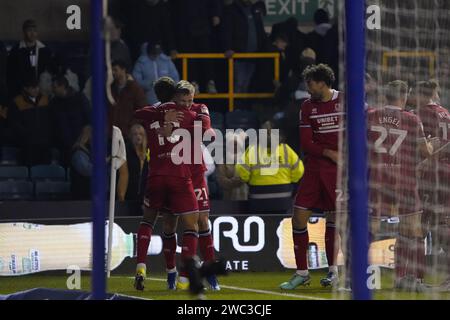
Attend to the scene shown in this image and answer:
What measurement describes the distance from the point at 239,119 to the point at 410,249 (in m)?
5.23

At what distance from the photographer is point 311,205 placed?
13.1m

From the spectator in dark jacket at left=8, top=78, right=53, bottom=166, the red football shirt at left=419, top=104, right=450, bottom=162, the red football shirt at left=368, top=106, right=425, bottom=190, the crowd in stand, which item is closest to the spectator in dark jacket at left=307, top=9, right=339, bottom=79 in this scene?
the crowd in stand

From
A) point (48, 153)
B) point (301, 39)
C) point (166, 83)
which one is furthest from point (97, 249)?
point (301, 39)

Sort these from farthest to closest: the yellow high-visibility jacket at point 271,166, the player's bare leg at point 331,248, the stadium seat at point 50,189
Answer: the stadium seat at point 50,189, the yellow high-visibility jacket at point 271,166, the player's bare leg at point 331,248

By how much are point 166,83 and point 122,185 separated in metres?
3.67

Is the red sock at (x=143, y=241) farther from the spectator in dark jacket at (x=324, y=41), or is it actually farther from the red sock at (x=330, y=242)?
the spectator in dark jacket at (x=324, y=41)

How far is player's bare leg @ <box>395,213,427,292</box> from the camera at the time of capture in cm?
1278

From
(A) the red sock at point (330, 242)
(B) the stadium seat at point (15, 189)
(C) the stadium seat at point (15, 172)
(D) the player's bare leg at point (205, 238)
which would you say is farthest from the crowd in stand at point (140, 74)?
(A) the red sock at point (330, 242)

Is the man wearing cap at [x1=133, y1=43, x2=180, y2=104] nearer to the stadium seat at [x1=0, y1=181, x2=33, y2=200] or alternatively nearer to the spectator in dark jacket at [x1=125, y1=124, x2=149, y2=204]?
the spectator in dark jacket at [x1=125, y1=124, x2=149, y2=204]

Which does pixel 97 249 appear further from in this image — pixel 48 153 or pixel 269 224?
pixel 48 153

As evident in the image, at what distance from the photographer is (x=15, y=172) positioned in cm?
1709

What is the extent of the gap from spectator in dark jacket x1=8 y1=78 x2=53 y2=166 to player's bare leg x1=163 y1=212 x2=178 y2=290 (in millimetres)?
4482

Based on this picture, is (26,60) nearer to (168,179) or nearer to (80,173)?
(80,173)

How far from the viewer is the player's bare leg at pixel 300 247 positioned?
1318 cm
